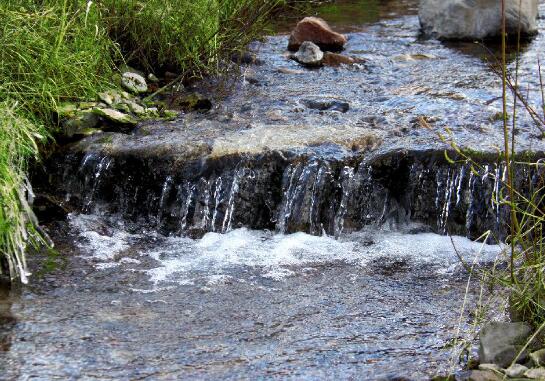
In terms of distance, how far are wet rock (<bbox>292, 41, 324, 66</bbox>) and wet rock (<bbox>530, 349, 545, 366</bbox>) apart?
5424 mm

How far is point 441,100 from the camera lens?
7086 millimetres

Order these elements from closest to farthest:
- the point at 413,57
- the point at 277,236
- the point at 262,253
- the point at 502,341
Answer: the point at 502,341
the point at 262,253
the point at 277,236
the point at 413,57

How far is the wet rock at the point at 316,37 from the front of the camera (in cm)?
911

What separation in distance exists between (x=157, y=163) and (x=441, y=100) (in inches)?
102

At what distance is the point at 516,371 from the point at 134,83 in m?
4.70

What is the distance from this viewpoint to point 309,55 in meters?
8.50

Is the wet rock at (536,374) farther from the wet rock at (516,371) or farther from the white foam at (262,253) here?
the white foam at (262,253)

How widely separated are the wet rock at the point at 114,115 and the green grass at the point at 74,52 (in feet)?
0.67

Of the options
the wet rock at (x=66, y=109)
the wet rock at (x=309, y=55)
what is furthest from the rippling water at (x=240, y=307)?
the wet rock at (x=309, y=55)

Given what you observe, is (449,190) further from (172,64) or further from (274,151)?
(172,64)

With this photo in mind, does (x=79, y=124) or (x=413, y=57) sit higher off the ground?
(x=413, y=57)

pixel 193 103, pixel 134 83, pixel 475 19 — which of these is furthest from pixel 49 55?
pixel 475 19

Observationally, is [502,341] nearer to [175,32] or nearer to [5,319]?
[5,319]

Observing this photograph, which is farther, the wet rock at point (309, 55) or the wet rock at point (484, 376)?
the wet rock at point (309, 55)
